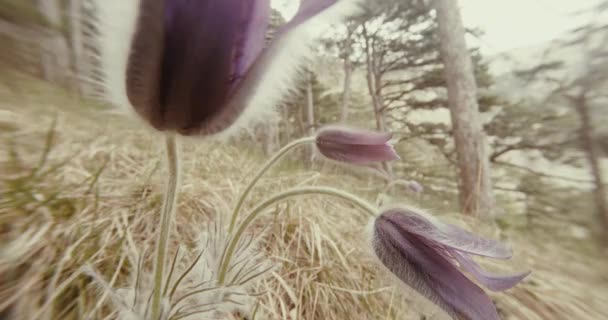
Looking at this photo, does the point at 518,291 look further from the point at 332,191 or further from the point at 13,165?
the point at 13,165

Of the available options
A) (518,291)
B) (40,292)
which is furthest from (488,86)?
(40,292)

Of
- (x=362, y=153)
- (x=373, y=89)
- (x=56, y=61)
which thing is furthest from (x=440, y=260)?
(x=373, y=89)

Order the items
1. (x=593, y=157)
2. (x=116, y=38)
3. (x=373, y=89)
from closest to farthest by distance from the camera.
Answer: (x=116, y=38)
(x=593, y=157)
(x=373, y=89)

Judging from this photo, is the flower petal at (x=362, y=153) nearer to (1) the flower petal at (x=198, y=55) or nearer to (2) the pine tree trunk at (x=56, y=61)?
(1) the flower petal at (x=198, y=55)

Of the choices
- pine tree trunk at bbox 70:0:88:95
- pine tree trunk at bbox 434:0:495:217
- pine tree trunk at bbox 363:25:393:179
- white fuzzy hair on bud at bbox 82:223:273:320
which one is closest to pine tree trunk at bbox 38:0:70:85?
pine tree trunk at bbox 70:0:88:95

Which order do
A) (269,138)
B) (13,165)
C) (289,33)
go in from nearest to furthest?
(289,33) → (13,165) → (269,138)

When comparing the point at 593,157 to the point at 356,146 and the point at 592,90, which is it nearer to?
the point at 592,90

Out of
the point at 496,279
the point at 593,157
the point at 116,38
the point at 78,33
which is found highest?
the point at 78,33
